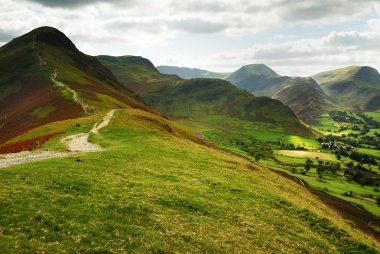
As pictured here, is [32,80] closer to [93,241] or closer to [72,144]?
[72,144]

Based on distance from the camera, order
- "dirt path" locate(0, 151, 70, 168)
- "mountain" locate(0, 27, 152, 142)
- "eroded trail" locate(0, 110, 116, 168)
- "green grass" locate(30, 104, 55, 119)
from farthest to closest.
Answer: "green grass" locate(30, 104, 55, 119)
"mountain" locate(0, 27, 152, 142)
"eroded trail" locate(0, 110, 116, 168)
"dirt path" locate(0, 151, 70, 168)

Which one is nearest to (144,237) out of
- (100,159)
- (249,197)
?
(249,197)

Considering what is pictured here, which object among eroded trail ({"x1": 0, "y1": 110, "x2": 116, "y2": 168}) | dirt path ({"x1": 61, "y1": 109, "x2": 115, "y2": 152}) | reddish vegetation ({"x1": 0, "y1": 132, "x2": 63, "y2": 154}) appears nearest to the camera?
eroded trail ({"x1": 0, "y1": 110, "x2": 116, "y2": 168})

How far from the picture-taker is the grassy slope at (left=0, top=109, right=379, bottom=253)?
968 inches

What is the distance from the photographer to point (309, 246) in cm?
3262

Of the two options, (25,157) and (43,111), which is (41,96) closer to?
(43,111)

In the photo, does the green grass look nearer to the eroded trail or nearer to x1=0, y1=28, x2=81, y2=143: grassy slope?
x1=0, y1=28, x2=81, y2=143: grassy slope

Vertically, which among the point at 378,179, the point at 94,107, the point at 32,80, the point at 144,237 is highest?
the point at 32,80

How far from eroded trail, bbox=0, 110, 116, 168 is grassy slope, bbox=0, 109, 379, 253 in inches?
220

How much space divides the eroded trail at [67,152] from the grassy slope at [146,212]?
5.58 m

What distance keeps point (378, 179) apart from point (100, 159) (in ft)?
658

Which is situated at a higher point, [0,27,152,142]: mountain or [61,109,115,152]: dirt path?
[0,27,152,142]: mountain

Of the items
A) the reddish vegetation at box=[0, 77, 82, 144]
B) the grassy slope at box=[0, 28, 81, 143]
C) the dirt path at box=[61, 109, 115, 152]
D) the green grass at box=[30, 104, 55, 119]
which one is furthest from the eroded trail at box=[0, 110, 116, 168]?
the green grass at box=[30, 104, 55, 119]

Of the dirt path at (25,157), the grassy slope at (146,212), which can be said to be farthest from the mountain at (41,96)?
the grassy slope at (146,212)
